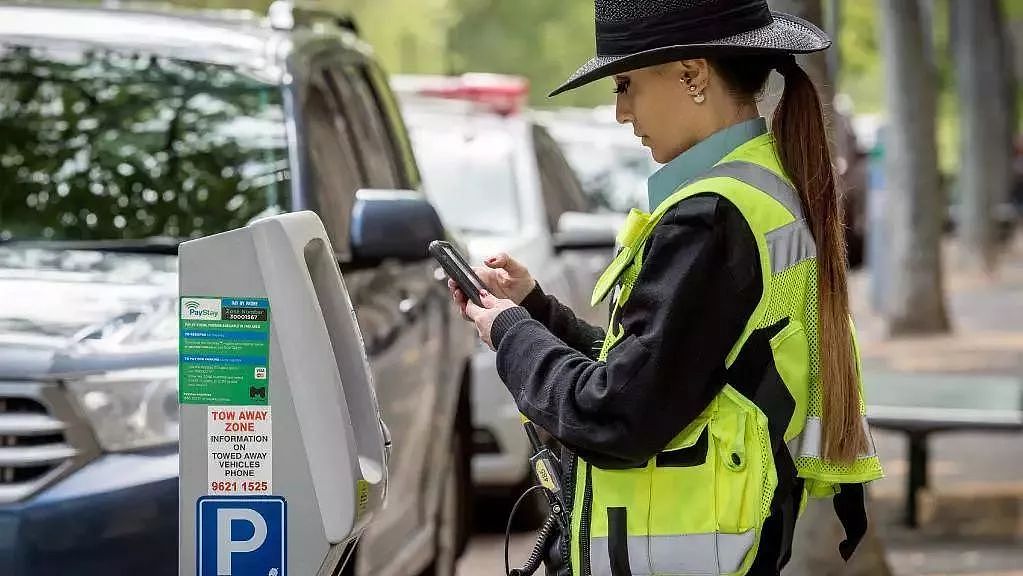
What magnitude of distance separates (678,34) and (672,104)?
0.11 meters

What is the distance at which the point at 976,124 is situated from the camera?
25.5 m

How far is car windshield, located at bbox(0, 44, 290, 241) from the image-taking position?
209 inches

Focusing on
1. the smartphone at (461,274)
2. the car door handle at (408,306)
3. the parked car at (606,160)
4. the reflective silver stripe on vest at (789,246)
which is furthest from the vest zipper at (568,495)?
the parked car at (606,160)

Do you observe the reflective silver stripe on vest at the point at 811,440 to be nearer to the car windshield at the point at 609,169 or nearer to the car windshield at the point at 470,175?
the car windshield at the point at 470,175

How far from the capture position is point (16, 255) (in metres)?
5.04

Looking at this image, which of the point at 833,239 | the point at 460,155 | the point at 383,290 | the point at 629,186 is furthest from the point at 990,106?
the point at 833,239

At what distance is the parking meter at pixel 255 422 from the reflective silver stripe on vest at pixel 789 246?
2.46ft

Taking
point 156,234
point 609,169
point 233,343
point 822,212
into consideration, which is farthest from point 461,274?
point 609,169

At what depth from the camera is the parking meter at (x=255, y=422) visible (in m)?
3.21

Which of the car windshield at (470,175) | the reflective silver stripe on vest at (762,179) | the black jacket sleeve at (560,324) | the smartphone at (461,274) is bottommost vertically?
the car windshield at (470,175)

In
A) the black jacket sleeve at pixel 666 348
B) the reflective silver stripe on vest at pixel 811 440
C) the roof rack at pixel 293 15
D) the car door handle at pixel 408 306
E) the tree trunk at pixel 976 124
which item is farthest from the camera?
the tree trunk at pixel 976 124

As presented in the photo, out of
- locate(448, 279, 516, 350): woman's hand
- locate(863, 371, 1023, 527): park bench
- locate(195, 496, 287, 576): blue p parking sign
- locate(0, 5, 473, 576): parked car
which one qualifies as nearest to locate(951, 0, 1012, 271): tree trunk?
locate(863, 371, 1023, 527): park bench

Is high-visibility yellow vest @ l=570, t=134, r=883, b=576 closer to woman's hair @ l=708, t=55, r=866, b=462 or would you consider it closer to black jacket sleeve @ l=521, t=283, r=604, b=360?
woman's hair @ l=708, t=55, r=866, b=462

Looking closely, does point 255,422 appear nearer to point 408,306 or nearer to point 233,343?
point 233,343
